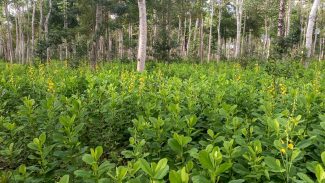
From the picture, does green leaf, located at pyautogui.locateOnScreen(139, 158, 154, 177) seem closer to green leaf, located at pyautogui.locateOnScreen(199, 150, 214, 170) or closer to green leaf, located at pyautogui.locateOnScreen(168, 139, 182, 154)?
green leaf, located at pyautogui.locateOnScreen(199, 150, 214, 170)

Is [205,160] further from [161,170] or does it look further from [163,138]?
[163,138]

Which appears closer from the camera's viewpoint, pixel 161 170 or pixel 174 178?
pixel 174 178

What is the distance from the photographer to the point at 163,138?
2740mm

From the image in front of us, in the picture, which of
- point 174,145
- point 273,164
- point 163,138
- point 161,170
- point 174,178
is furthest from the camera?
point 163,138

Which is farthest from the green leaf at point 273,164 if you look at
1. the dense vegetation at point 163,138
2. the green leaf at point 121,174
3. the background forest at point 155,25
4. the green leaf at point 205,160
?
the background forest at point 155,25

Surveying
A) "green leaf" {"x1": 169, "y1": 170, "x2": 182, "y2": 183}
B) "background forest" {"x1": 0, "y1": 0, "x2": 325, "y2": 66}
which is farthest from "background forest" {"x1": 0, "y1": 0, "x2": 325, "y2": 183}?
"background forest" {"x1": 0, "y1": 0, "x2": 325, "y2": 66}

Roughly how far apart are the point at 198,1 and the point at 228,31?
35.2 feet

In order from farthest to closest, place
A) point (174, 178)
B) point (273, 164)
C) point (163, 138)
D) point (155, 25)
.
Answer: point (155, 25) < point (163, 138) < point (273, 164) < point (174, 178)

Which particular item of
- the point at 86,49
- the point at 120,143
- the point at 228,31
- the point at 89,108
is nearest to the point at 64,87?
the point at 89,108

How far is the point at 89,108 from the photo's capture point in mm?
4102

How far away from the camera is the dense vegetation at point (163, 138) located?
1851mm

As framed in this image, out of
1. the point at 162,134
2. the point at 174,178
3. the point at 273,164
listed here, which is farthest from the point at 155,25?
the point at 174,178

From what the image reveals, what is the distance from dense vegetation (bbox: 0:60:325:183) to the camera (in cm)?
185

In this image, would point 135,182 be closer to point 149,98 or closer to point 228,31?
point 149,98
